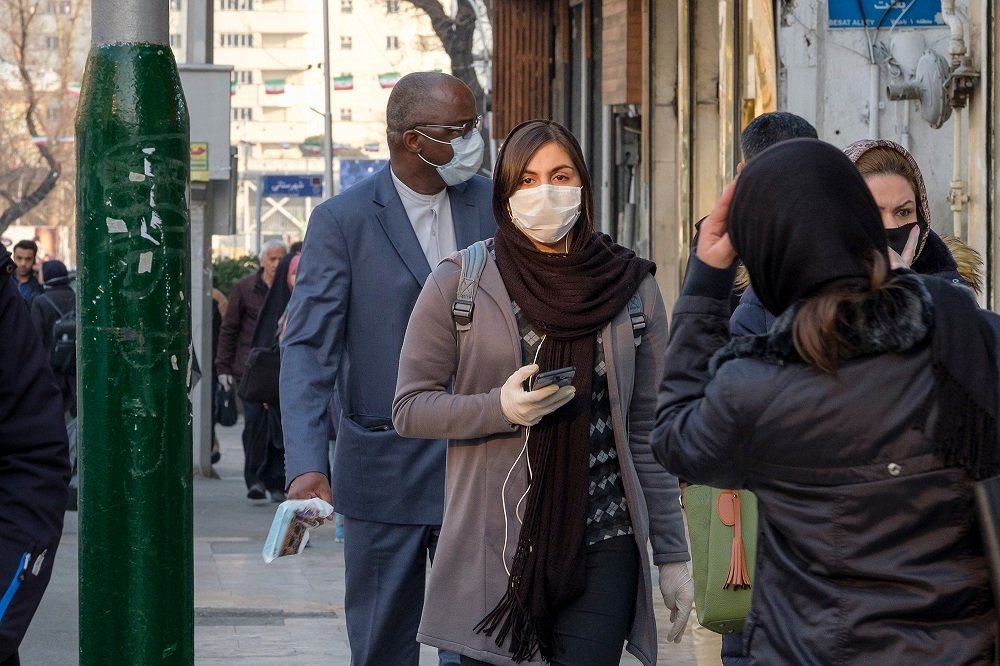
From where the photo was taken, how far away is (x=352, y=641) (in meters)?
4.86

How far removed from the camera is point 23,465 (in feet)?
9.77

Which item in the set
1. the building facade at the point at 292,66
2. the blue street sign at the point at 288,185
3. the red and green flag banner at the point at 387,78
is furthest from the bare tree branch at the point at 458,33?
the building facade at the point at 292,66

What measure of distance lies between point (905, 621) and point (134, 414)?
2111 mm

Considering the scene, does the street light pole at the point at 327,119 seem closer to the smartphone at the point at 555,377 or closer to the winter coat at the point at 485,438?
the winter coat at the point at 485,438

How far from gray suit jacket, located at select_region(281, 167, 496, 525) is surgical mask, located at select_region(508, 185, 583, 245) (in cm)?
83

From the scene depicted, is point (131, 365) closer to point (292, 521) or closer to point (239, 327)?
point (292, 521)

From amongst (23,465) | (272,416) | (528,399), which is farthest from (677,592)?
(272,416)

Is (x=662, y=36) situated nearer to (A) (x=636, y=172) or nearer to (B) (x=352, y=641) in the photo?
(A) (x=636, y=172)

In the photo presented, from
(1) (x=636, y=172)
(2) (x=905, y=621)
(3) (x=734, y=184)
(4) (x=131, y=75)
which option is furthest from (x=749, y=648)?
(1) (x=636, y=172)

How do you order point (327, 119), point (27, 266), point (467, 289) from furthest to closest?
point (327, 119), point (27, 266), point (467, 289)

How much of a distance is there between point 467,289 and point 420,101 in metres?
1.17

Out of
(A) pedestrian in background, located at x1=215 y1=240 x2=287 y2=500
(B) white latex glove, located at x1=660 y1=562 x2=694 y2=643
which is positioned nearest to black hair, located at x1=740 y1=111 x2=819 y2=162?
(B) white latex glove, located at x1=660 y1=562 x2=694 y2=643

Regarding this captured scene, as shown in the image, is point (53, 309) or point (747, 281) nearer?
point (747, 281)

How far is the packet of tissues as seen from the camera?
15.2ft
